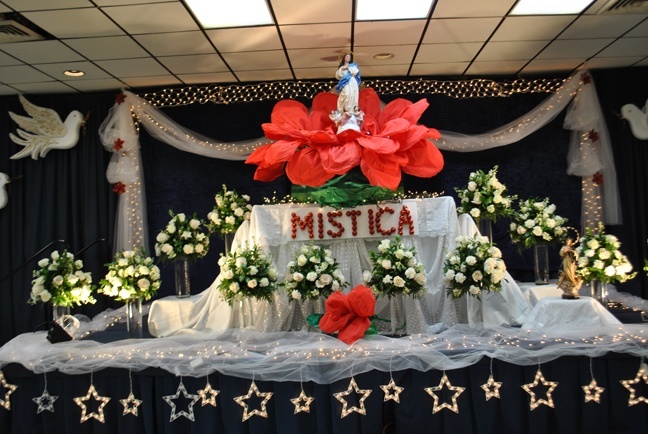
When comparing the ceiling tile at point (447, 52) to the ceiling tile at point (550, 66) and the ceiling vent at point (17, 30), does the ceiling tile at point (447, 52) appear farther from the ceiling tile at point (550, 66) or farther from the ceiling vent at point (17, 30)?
the ceiling vent at point (17, 30)

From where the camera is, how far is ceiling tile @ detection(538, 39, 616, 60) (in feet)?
15.8

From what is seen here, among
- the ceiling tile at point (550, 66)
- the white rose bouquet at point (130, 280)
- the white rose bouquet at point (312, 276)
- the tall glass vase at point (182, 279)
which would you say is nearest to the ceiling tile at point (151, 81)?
the tall glass vase at point (182, 279)

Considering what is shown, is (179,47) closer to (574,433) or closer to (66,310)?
(66,310)

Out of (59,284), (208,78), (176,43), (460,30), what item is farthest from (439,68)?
(59,284)

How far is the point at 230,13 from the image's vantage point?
4.03 m

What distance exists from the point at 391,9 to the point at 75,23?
7.95 ft

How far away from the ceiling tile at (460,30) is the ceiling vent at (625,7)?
0.81 m

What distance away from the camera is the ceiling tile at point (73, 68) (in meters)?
4.99

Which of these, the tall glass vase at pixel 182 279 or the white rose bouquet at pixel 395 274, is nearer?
the white rose bouquet at pixel 395 274

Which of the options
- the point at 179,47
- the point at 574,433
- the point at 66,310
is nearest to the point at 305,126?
the point at 179,47

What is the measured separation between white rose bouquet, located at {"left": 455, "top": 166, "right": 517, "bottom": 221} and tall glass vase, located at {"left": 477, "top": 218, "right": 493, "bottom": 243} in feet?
0.21

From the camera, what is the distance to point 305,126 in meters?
4.84

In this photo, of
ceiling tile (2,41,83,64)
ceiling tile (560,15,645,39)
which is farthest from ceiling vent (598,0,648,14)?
ceiling tile (2,41,83,64)

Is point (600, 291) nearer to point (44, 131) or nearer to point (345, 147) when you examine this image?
point (345, 147)
